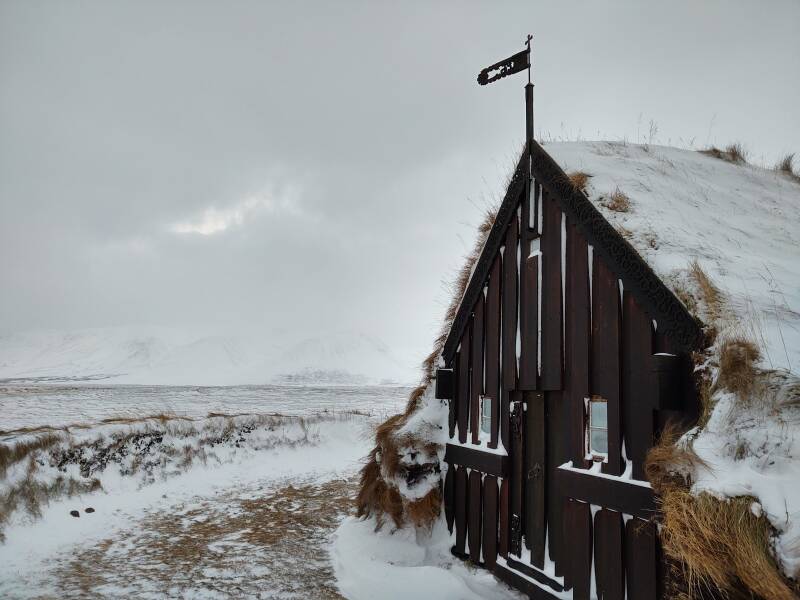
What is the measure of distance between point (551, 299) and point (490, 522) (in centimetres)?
343

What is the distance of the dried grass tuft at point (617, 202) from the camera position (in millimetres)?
6277

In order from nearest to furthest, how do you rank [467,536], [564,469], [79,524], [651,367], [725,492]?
[725,492]
[651,367]
[564,469]
[467,536]
[79,524]

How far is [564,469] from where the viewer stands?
18.6 feet

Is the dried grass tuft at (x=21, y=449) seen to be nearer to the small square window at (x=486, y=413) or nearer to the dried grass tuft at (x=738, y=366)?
the small square window at (x=486, y=413)

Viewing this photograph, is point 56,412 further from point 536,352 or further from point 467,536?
point 536,352

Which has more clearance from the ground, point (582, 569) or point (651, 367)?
point (651, 367)

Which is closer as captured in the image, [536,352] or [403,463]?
[536,352]

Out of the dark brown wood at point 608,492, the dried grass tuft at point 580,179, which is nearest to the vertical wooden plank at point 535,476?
the dark brown wood at point 608,492

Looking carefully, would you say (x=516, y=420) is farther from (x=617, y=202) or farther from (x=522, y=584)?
(x=617, y=202)

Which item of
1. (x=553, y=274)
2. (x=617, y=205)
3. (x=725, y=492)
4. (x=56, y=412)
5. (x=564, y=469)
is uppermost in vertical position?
(x=617, y=205)

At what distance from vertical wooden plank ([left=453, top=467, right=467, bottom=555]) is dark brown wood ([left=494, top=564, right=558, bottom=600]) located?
0.93 m

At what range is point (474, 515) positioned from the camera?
24.8 feet

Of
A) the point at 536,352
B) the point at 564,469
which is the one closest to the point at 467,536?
the point at 564,469

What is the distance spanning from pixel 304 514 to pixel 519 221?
847cm
